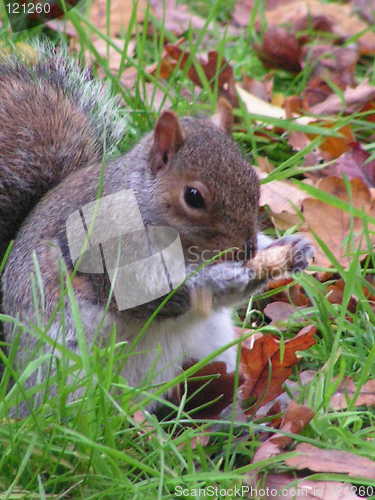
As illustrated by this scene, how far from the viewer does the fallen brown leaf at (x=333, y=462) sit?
1.18 m

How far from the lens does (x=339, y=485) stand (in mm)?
1190

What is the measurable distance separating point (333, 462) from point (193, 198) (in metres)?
0.43

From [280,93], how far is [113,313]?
1.16 meters

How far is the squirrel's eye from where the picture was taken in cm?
131

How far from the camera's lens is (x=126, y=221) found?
1382mm

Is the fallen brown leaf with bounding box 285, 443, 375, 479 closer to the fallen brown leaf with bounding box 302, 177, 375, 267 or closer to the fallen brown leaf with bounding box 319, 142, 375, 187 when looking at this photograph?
the fallen brown leaf with bounding box 302, 177, 375, 267

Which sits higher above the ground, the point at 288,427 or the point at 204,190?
the point at 204,190

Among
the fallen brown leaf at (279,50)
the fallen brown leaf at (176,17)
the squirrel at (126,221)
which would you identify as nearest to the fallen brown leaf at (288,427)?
the squirrel at (126,221)

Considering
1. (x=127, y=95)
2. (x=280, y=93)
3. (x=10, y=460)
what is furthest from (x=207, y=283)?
(x=280, y=93)

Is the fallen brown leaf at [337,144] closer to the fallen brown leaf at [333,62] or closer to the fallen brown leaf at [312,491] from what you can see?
the fallen brown leaf at [333,62]

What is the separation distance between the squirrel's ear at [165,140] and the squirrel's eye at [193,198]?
0.26 ft

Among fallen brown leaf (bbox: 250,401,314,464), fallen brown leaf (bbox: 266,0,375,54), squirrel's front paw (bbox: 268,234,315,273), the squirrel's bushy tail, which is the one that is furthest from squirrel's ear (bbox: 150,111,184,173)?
fallen brown leaf (bbox: 266,0,375,54)

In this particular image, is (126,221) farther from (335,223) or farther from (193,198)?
(335,223)

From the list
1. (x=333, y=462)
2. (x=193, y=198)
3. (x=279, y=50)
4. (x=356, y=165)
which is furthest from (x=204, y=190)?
(x=279, y=50)
